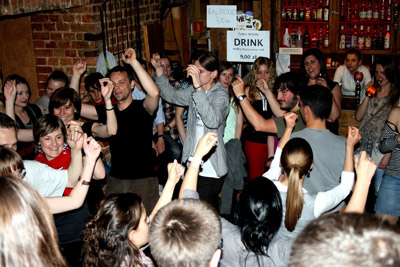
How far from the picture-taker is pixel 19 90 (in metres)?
3.92

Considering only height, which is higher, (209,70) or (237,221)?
(209,70)

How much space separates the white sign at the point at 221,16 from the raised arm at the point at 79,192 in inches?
127

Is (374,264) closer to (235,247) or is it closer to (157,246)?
(157,246)

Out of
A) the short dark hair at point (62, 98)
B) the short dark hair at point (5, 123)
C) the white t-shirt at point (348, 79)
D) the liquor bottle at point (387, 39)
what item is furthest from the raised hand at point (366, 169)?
the liquor bottle at point (387, 39)

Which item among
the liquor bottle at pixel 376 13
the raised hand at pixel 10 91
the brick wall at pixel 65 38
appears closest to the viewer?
the raised hand at pixel 10 91

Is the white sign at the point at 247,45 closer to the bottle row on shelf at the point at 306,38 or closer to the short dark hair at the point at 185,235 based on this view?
the bottle row on shelf at the point at 306,38

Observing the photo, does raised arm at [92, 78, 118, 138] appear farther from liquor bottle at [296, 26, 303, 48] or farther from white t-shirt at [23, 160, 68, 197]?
liquor bottle at [296, 26, 303, 48]

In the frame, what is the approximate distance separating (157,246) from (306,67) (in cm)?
368

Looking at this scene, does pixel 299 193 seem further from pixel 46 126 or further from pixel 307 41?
pixel 307 41

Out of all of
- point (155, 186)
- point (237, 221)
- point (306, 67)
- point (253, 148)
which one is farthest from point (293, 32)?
point (237, 221)

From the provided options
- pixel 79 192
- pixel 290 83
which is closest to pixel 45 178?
pixel 79 192

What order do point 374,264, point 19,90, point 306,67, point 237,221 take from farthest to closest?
point 306,67
point 19,90
point 237,221
point 374,264

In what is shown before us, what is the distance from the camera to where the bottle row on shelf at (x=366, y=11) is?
717 centimetres

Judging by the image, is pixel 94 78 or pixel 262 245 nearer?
pixel 262 245
